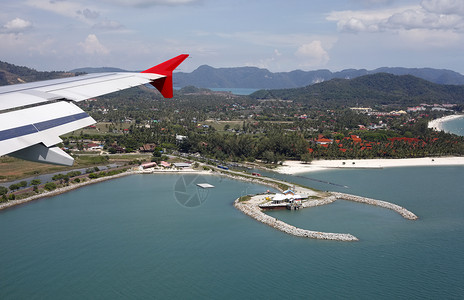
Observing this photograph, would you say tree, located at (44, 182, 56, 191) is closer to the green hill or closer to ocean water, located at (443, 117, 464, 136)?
ocean water, located at (443, 117, 464, 136)

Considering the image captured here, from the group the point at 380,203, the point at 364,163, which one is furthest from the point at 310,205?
the point at 364,163

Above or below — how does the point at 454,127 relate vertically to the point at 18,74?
below

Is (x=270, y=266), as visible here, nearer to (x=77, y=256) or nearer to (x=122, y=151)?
(x=77, y=256)

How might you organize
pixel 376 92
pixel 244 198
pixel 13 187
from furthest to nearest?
pixel 376 92 → pixel 13 187 → pixel 244 198

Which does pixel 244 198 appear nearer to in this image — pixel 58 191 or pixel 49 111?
pixel 58 191

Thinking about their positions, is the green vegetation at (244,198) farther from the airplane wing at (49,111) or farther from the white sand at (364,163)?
the airplane wing at (49,111)

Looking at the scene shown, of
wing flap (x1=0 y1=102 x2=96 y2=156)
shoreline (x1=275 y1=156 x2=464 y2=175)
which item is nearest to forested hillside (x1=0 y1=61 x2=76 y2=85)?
shoreline (x1=275 y1=156 x2=464 y2=175)
